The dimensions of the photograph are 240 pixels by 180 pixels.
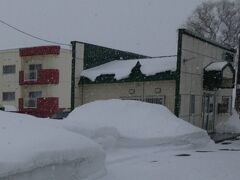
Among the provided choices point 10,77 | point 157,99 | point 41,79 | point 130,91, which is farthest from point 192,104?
point 10,77

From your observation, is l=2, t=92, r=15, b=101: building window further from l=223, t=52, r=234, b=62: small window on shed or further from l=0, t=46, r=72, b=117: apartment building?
l=223, t=52, r=234, b=62: small window on shed

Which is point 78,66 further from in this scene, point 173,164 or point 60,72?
point 60,72

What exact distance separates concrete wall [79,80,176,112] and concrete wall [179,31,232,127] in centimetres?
73

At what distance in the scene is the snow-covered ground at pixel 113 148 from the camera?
669cm

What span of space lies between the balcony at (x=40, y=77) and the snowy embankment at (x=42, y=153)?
32.1 m

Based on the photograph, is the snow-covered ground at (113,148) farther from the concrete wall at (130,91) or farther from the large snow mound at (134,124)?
the concrete wall at (130,91)

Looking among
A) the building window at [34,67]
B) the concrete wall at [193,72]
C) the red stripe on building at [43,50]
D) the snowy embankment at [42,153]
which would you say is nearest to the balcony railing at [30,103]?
the building window at [34,67]

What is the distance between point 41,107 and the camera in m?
40.2

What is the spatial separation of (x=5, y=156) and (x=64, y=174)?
1606mm

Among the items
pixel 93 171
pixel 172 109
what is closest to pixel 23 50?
pixel 172 109

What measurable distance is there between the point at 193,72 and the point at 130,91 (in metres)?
3.12

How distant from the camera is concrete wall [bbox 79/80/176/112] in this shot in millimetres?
19202

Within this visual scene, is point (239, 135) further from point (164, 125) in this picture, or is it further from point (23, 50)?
point (23, 50)

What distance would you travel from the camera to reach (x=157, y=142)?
13719 millimetres
